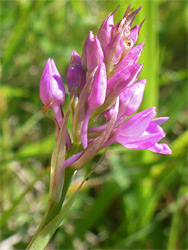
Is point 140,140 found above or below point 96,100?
below

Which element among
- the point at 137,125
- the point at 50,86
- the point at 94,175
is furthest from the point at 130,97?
the point at 94,175

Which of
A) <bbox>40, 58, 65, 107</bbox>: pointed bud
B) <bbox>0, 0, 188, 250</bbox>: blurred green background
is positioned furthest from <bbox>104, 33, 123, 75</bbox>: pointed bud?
<bbox>0, 0, 188, 250</bbox>: blurred green background

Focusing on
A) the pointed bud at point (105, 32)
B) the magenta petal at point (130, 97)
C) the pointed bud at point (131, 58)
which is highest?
the pointed bud at point (105, 32)

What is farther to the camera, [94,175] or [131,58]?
[94,175]

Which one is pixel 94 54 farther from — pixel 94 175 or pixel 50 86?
pixel 94 175

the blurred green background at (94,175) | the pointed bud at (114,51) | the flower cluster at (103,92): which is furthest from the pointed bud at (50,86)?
the blurred green background at (94,175)

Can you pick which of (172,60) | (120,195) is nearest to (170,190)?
(120,195)

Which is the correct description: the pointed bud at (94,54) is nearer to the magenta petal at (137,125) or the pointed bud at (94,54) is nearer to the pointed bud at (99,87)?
the pointed bud at (99,87)
